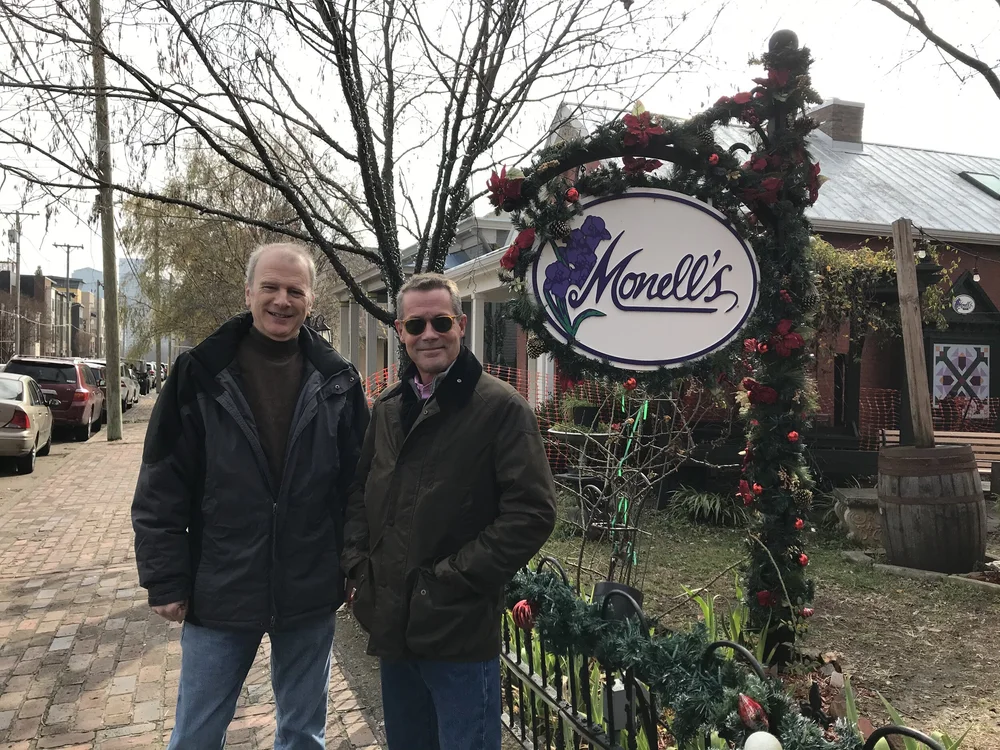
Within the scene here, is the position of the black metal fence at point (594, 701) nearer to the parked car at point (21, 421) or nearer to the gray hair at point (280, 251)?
the gray hair at point (280, 251)

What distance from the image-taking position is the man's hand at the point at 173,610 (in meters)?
2.13

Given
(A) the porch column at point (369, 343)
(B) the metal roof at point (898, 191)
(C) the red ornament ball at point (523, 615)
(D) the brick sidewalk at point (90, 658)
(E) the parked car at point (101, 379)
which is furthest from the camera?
(E) the parked car at point (101, 379)

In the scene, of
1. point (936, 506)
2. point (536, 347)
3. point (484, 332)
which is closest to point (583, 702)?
point (536, 347)

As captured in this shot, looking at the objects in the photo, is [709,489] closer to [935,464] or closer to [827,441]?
[827,441]

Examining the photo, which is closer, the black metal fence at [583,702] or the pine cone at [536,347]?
the black metal fence at [583,702]

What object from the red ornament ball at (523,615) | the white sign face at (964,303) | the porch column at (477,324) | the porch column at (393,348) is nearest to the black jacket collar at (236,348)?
the red ornament ball at (523,615)

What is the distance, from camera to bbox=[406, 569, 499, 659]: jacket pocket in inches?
77.2

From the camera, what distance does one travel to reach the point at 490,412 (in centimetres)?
203

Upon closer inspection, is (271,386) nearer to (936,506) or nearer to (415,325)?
(415,325)

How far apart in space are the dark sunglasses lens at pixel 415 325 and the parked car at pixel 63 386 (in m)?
15.3

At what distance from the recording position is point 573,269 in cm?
288

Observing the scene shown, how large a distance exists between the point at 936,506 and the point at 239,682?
5378 mm

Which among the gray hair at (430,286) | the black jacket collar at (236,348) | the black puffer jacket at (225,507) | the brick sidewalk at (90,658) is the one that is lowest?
the brick sidewalk at (90,658)

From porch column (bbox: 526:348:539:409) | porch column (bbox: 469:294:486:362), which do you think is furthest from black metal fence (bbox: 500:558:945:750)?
porch column (bbox: 469:294:486:362)
